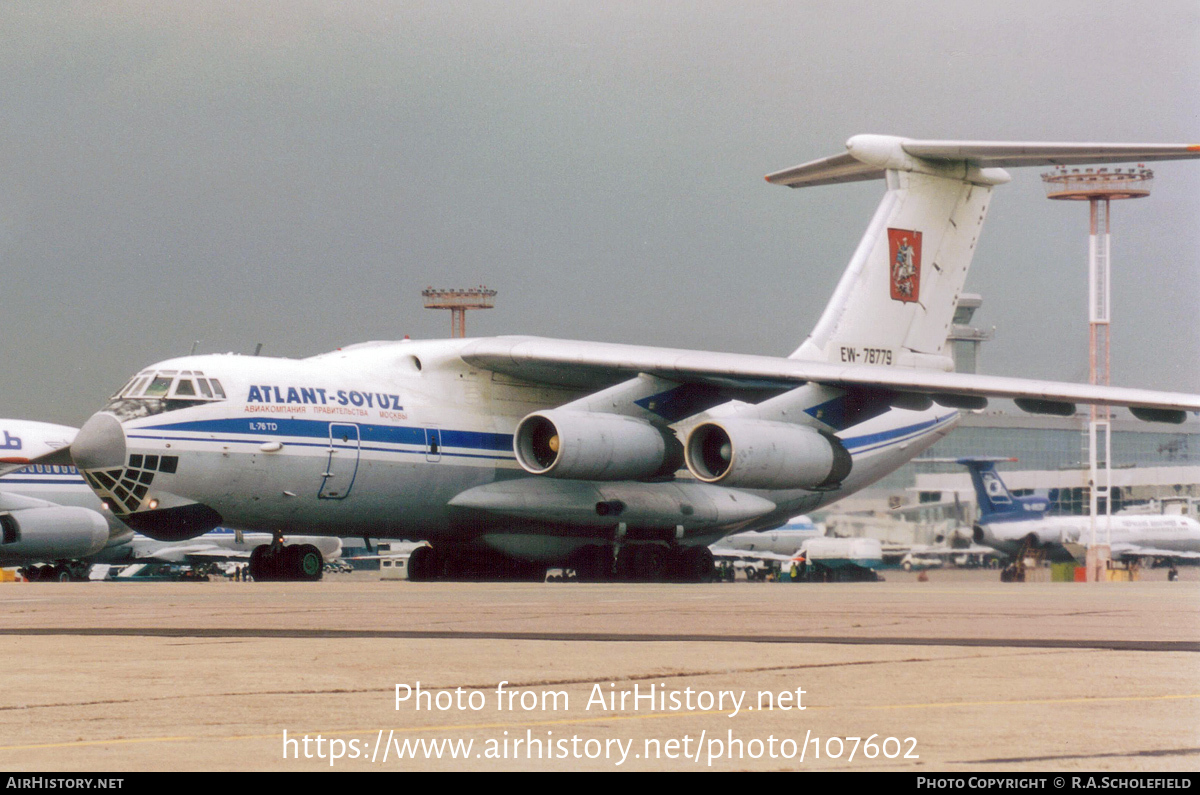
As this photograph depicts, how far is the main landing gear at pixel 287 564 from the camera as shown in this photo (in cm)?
1689

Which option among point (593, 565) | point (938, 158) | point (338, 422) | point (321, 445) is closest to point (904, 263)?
point (938, 158)

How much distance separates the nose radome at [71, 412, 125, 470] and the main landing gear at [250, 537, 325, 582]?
86.7 inches

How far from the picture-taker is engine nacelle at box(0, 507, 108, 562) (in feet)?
78.9

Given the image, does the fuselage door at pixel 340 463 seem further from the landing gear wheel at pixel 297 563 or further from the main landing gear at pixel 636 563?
the main landing gear at pixel 636 563

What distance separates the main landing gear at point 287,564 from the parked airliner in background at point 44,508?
692cm

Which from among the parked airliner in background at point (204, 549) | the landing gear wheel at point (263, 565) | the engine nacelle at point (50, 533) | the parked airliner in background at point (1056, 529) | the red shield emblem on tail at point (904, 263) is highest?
the red shield emblem on tail at point (904, 263)

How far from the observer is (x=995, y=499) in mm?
35844

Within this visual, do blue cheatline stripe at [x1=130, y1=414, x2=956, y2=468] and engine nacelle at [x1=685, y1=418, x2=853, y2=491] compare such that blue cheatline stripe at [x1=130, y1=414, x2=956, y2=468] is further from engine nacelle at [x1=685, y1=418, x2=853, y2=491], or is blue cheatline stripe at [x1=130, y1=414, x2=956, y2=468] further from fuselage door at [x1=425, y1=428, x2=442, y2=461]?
engine nacelle at [x1=685, y1=418, x2=853, y2=491]

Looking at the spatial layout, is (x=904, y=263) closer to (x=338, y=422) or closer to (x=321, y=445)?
(x=338, y=422)

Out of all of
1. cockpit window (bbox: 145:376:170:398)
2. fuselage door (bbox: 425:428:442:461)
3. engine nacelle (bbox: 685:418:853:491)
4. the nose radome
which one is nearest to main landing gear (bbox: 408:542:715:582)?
fuselage door (bbox: 425:428:442:461)

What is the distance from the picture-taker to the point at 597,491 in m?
18.5

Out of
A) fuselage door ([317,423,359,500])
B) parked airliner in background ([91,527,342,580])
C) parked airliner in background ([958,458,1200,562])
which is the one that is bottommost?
parked airliner in background ([91,527,342,580])

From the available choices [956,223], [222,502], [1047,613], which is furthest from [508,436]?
[1047,613]

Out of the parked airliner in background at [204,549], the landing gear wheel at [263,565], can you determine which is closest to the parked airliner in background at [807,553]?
the landing gear wheel at [263,565]
